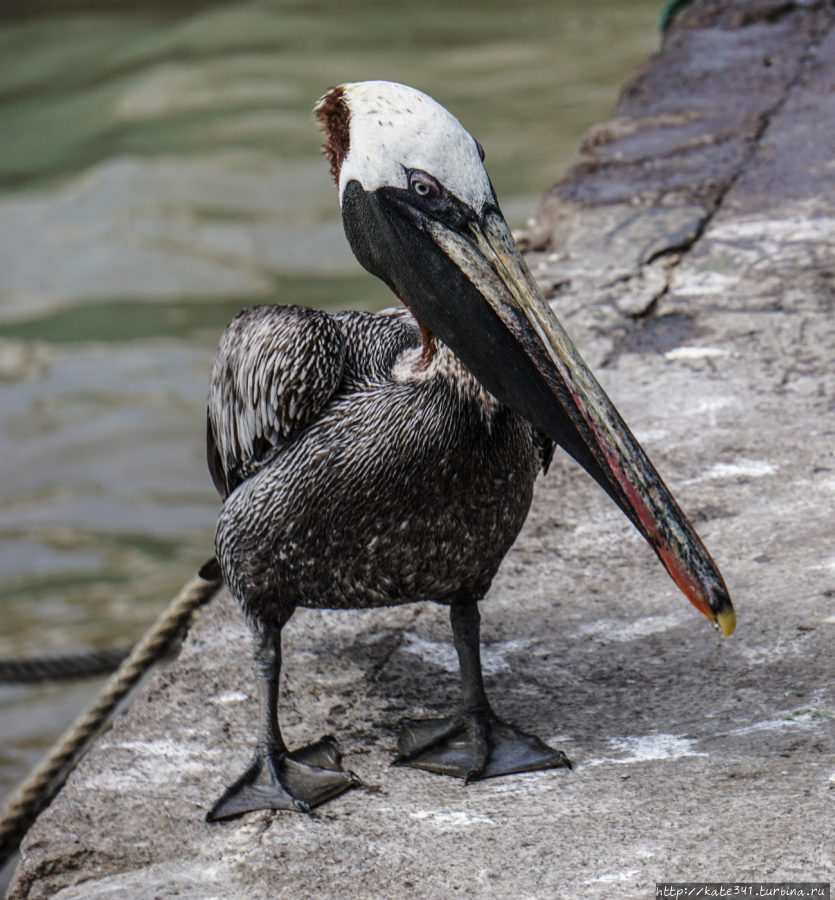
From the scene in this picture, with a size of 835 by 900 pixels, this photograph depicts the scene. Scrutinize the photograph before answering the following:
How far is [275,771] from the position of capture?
230 centimetres

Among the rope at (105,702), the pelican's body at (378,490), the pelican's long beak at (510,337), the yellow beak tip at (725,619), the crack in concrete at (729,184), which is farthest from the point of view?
the crack in concrete at (729,184)

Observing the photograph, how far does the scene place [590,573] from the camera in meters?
2.89

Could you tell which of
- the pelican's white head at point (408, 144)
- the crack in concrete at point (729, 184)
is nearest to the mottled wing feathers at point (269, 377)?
the pelican's white head at point (408, 144)

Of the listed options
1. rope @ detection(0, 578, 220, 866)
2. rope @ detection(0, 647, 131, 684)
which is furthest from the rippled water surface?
rope @ detection(0, 578, 220, 866)

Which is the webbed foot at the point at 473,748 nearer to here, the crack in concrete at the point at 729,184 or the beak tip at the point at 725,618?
the beak tip at the point at 725,618

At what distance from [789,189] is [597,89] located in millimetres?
7076

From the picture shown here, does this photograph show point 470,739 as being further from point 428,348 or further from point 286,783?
point 428,348

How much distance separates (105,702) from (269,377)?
146 centimetres

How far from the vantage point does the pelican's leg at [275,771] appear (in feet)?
7.39

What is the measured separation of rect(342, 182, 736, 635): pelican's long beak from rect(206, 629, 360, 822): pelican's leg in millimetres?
678

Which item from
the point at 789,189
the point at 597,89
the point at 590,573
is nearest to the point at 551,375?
the point at 590,573

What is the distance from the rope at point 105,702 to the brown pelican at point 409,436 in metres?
0.83

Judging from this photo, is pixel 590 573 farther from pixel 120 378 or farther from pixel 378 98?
pixel 120 378

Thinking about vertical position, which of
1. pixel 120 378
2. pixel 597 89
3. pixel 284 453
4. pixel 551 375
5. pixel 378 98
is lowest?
pixel 120 378
